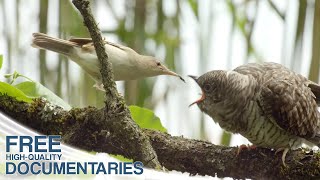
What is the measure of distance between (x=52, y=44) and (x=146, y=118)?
0.37m

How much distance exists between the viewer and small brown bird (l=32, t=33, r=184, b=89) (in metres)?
1.18

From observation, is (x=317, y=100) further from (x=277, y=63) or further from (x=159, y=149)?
(x=159, y=149)

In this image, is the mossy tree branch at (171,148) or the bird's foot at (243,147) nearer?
the mossy tree branch at (171,148)

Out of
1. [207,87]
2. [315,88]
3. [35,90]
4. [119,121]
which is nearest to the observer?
[119,121]

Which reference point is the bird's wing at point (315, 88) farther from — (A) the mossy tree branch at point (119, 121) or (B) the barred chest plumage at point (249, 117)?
(A) the mossy tree branch at point (119, 121)

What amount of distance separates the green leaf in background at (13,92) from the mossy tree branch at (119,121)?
5.7 inches

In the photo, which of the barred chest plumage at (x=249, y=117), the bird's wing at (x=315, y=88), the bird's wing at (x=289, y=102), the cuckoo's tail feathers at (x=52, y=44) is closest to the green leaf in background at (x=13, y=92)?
the cuckoo's tail feathers at (x=52, y=44)

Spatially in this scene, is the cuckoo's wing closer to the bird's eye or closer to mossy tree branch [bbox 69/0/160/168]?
the bird's eye

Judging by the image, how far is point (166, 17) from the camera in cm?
127

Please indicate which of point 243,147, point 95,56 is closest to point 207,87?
point 243,147

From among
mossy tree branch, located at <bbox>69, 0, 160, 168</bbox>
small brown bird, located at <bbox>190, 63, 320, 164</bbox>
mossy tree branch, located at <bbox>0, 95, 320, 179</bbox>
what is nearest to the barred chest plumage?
small brown bird, located at <bbox>190, 63, 320, 164</bbox>

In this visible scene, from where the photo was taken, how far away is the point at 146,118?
987 mm

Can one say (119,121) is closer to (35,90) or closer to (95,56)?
(35,90)

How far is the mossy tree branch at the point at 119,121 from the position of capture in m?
0.80
